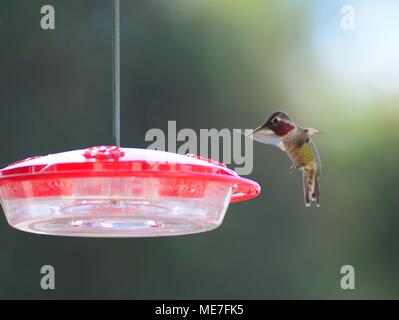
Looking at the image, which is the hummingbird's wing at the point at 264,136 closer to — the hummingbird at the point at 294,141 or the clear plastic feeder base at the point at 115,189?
the hummingbird at the point at 294,141

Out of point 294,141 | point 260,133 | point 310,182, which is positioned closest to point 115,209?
point 260,133

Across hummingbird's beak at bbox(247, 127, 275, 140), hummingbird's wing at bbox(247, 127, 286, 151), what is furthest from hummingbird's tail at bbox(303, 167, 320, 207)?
hummingbird's beak at bbox(247, 127, 275, 140)

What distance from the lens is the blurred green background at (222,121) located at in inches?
242

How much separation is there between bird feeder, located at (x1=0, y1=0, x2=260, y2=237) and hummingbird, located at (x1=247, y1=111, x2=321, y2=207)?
52.3 inches

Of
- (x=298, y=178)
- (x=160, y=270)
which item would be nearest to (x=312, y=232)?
(x=298, y=178)

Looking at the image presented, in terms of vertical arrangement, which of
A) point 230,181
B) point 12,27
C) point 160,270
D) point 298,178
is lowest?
point 160,270

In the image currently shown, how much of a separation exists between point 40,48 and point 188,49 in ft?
3.33

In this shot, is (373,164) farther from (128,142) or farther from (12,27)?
(12,27)

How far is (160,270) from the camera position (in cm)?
625

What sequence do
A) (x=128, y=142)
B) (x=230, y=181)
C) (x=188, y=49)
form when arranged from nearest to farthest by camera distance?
(x=230, y=181), (x=128, y=142), (x=188, y=49)

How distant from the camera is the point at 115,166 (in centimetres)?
196

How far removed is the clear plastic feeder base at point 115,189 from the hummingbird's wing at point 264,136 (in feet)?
4.18

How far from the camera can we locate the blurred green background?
6.14 metres

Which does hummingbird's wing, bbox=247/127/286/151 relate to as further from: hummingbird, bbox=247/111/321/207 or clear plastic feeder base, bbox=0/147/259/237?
clear plastic feeder base, bbox=0/147/259/237
